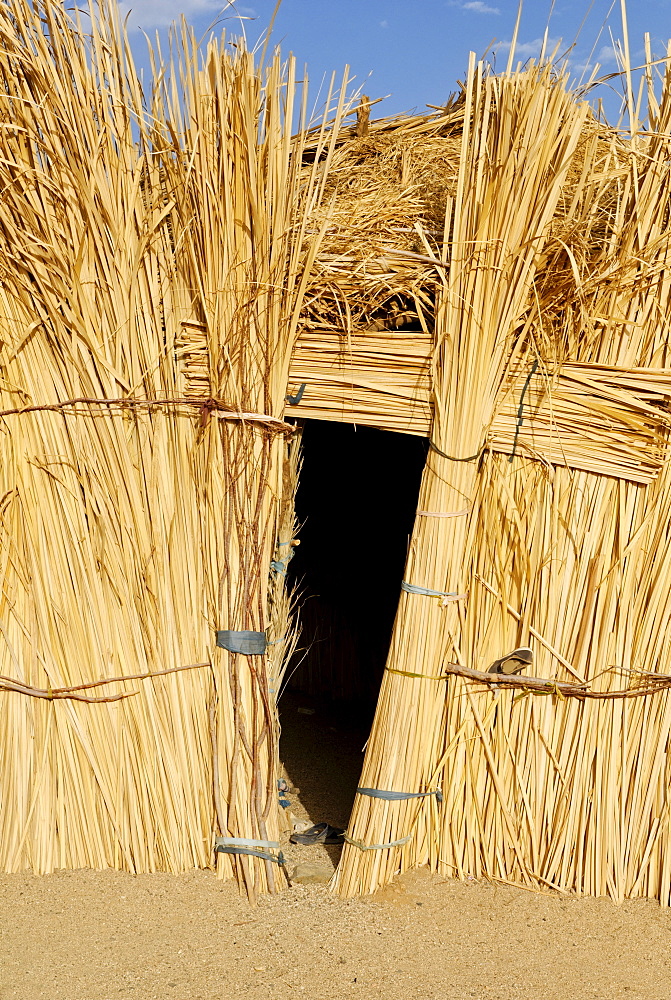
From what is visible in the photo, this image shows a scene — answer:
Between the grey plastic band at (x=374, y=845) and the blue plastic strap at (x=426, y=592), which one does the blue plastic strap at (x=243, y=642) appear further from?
the grey plastic band at (x=374, y=845)

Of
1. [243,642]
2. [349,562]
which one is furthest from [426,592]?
[349,562]

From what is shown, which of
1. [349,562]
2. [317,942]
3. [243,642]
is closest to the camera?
[317,942]

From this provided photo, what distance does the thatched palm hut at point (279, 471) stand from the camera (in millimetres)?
2180

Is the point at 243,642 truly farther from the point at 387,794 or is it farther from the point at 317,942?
the point at 317,942

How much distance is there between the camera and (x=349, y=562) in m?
4.25

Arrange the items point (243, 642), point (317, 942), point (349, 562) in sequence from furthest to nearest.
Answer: point (349, 562)
point (243, 642)
point (317, 942)

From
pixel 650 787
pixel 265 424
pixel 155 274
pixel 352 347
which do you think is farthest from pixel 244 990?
pixel 155 274

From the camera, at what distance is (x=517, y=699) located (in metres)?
2.39

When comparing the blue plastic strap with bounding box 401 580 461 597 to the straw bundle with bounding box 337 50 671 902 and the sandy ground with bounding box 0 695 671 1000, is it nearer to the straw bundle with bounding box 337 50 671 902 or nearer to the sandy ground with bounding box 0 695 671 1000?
the straw bundle with bounding box 337 50 671 902

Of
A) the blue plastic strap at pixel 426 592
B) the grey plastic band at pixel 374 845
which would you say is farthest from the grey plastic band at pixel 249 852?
the blue plastic strap at pixel 426 592

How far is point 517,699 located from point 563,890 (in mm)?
535

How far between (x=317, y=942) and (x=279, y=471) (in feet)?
3.95

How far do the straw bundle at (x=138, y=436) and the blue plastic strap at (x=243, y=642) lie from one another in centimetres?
2

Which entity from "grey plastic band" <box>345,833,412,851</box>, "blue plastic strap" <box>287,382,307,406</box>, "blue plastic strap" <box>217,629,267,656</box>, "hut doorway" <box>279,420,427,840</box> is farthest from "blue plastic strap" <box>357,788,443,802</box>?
"hut doorway" <box>279,420,427,840</box>
